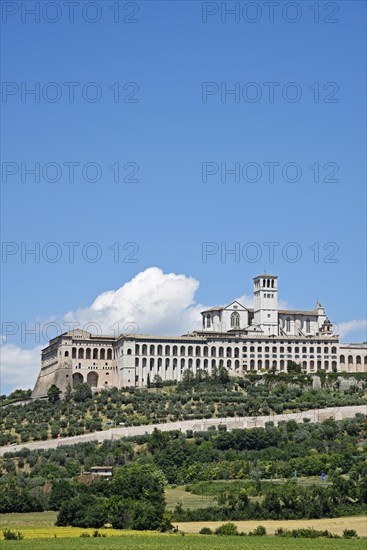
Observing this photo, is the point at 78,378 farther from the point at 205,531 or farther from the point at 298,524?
the point at 205,531

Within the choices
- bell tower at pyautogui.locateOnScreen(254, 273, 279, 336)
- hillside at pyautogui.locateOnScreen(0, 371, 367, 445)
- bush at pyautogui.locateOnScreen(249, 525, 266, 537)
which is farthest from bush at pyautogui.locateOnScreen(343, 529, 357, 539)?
bell tower at pyautogui.locateOnScreen(254, 273, 279, 336)

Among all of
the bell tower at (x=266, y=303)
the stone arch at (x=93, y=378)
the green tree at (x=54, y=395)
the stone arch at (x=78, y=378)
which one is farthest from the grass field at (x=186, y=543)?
the bell tower at (x=266, y=303)

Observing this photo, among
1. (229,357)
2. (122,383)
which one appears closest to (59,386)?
(122,383)

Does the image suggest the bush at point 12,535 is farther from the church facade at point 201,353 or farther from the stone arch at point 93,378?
the stone arch at point 93,378

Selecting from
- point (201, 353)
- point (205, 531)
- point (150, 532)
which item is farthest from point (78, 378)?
point (150, 532)

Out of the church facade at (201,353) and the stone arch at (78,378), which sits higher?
the church facade at (201,353)

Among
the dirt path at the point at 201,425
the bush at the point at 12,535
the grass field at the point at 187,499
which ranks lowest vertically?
the bush at the point at 12,535

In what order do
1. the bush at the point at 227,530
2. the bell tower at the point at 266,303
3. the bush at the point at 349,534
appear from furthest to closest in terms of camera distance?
the bell tower at the point at 266,303 → the bush at the point at 227,530 → the bush at the point at 349,534

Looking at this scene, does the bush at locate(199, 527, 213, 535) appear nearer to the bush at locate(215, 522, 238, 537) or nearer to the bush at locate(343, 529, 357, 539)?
the bush at locate(215, 522, 238, 537)
